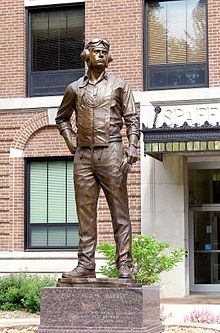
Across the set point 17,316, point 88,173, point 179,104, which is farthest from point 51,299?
point 179,104

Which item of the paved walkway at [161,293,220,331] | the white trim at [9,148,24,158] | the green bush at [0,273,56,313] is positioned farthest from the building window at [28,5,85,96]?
the paved walkway at [161,293,220,331]

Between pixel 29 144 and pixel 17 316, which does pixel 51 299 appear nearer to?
pixel 17 316

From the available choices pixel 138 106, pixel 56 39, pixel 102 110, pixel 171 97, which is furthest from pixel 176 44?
pixel 102 110

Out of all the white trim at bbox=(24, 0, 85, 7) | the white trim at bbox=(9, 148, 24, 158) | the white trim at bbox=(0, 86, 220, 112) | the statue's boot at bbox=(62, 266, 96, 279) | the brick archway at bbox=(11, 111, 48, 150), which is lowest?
the statue's boot at bbox=(62, 266, 96, 279)

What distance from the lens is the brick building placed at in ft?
62.7

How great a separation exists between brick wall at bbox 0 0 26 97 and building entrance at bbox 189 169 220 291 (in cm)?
520

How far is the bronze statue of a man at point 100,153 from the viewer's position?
941cm

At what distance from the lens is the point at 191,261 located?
20172mm

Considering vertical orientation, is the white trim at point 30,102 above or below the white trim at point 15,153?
above

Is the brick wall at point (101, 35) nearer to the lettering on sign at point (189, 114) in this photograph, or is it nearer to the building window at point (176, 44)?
the building window at point (176, 44)

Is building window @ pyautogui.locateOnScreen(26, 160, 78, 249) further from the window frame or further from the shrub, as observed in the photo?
the shrub

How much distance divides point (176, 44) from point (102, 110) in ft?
35.0

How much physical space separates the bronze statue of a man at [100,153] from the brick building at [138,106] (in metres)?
8.94

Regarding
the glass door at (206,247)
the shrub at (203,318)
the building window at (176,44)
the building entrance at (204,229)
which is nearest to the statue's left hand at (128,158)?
the shrub at (203,318)
